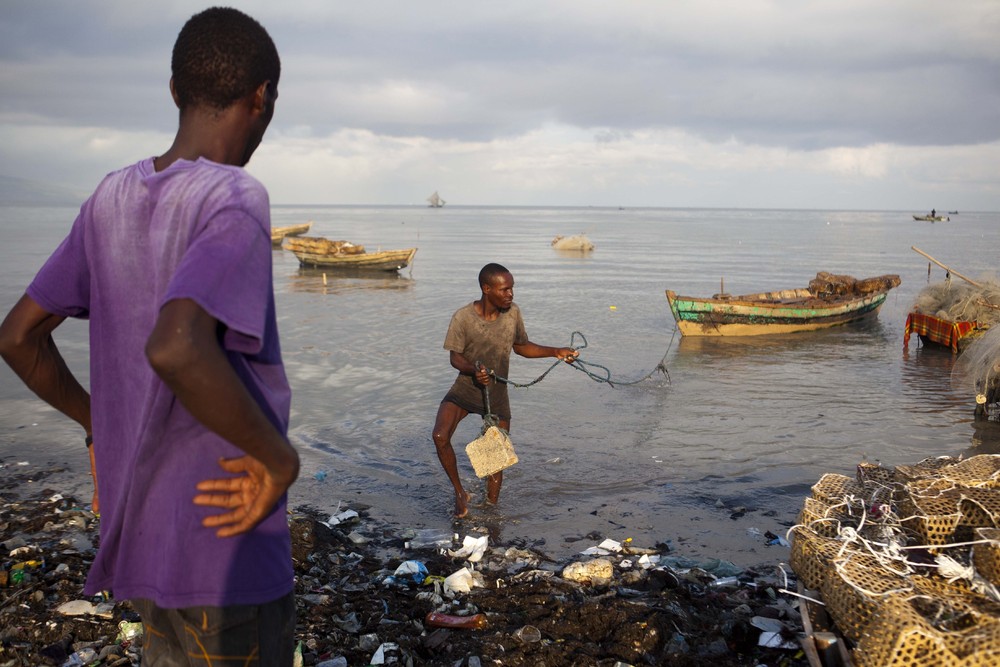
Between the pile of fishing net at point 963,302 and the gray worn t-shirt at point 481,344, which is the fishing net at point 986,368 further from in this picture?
the gray worn t-shirt at point 481,344

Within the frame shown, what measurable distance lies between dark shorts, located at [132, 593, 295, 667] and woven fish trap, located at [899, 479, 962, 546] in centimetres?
313

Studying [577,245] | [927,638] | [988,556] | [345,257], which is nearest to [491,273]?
[988,556]

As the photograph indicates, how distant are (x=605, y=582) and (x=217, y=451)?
3778 mm

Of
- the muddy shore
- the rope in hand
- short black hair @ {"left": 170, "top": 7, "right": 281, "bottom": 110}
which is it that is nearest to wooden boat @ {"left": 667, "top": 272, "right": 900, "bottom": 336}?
the rope in hand

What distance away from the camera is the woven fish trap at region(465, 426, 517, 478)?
21.6 feet

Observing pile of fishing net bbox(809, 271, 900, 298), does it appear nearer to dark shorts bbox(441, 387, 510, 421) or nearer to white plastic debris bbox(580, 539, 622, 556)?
dark shorts bbox(441, 387, 510, 421)

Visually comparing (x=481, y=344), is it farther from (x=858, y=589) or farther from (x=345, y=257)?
(x=345, y=257)

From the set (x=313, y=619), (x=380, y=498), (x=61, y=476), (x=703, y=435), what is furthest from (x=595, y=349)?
(x=313, y=619)

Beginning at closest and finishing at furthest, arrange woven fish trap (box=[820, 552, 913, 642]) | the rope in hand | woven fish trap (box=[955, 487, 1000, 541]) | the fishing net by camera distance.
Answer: woven fish trap (box=[820, 552, 913, 642]) → woven fish trap (box=[955, 487, 1000, 541]) → the rope in hand → the fishing net

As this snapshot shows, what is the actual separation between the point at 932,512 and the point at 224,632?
3.36 meters

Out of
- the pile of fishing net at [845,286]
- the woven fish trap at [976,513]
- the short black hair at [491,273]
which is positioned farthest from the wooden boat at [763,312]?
the woven fish trap at [976,513]

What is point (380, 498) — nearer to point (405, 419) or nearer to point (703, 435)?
point (405, 419)

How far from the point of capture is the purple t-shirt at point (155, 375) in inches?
64.8

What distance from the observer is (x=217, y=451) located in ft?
5.70
